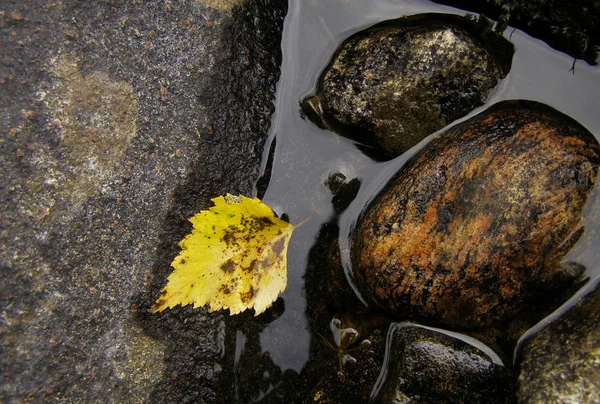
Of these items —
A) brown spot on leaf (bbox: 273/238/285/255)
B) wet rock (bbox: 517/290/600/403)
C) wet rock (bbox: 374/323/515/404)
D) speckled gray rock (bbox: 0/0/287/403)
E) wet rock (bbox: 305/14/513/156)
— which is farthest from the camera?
brown spot on leaf (bbox: 273/238/285/255)

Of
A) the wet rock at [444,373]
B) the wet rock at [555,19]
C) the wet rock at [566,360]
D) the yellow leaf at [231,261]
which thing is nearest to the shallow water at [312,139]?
the wet rock at [555,19]

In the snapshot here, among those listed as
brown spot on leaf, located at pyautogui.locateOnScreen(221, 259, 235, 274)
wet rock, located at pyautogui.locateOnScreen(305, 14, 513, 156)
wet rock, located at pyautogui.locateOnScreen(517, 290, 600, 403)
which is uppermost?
wet rock, located at pyautogui.locateOnScreen(305, 14, 513, 156)

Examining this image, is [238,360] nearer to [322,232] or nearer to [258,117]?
[322,232]

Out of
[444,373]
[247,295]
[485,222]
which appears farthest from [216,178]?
[444,373]

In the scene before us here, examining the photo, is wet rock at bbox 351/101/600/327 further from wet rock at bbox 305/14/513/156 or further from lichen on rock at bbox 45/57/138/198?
lichen on rock at bbox 45/57/138/198

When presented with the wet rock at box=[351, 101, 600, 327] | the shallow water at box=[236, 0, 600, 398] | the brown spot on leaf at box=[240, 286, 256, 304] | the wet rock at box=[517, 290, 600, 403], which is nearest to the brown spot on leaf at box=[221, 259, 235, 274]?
the brown spot on leaf at box=[240, 286, 256, 304]

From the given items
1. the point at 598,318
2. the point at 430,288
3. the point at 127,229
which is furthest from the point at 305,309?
the point at 598,318
